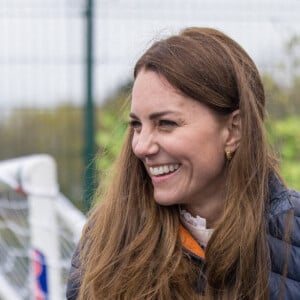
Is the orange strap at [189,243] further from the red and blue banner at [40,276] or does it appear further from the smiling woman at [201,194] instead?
the red and blue banner at [40,276]

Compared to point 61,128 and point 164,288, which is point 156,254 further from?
→ point 61,128

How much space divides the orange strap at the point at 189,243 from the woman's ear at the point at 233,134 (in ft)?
0.75

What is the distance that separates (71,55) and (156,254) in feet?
11.3

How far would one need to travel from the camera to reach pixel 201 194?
Result: 2.32 meters

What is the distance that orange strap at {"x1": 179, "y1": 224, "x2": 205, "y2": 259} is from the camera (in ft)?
7.63

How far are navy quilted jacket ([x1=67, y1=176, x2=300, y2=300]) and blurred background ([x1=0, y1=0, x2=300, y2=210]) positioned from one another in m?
2.89

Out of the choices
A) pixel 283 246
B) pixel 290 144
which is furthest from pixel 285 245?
pixel 290 144

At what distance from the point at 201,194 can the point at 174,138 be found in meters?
0.17

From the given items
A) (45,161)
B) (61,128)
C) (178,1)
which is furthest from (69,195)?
(45,161)

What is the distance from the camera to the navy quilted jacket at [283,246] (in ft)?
7.26

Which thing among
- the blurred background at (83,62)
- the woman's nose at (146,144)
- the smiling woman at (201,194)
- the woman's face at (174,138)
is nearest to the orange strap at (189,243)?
the smiling woman at (201,194)

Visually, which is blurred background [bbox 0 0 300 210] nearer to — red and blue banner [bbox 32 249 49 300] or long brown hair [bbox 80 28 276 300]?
red and blue banner [bbox 32 249 49 300]

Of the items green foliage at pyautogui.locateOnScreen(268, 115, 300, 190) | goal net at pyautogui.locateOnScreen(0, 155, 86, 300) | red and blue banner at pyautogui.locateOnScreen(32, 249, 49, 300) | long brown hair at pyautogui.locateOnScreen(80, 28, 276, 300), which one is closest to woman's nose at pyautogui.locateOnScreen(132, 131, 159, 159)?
long brown hair at pyautogui.locateOnScreen(80, 28, 276, 300)

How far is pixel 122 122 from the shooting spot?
293cm
